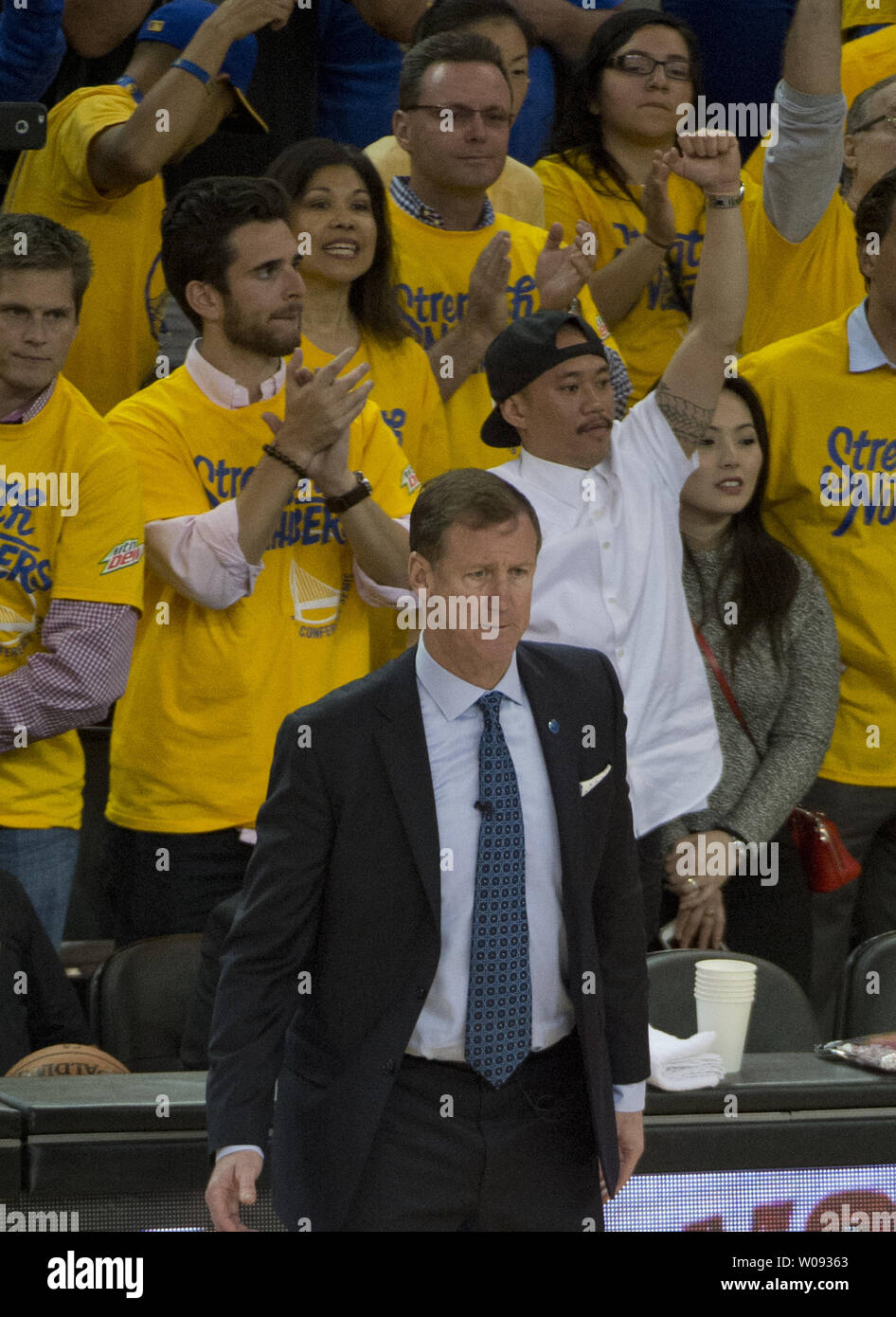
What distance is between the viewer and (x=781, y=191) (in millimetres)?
4824

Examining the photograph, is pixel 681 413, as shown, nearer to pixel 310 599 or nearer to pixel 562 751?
pixel 310 599

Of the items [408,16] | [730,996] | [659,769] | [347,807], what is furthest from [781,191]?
[347,807]

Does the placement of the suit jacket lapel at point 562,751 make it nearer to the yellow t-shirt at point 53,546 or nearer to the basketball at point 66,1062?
the basketball at point 66,1062

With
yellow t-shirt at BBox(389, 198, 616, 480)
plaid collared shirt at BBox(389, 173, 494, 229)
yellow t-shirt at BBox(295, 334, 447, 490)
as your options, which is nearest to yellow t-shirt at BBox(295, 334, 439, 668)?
yellow t-shirt at BBox(295, 334, 447, 490)

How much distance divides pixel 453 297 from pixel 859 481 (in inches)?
43.4

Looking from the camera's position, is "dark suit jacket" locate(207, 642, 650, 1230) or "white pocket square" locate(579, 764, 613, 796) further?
"white pocket square" locate(579, 764, 613, 796)

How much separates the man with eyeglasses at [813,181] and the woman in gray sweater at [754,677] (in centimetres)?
83

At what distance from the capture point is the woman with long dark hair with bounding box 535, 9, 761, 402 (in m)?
4.70

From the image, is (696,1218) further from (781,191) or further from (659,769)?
(781,191)

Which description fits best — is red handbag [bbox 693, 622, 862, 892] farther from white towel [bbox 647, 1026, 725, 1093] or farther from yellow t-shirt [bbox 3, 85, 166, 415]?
yellow t-shirt [bbox 3, 85, 166, 415]

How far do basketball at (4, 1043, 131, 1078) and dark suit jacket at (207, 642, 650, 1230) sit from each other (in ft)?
2.42

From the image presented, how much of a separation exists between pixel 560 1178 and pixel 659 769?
1.49 metres

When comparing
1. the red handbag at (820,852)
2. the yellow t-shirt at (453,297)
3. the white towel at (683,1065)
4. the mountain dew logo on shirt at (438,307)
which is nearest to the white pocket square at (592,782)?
the white towel at (683,1065)

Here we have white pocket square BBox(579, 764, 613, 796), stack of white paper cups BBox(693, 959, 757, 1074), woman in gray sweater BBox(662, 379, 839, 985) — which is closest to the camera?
white pocket square BBox(579, 764, 613, 796)
